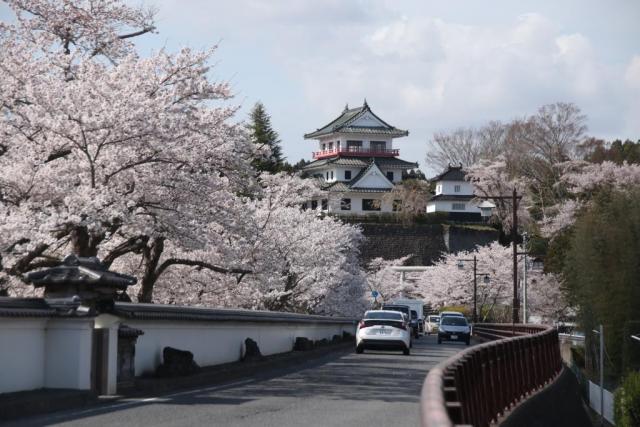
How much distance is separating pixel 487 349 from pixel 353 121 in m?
106

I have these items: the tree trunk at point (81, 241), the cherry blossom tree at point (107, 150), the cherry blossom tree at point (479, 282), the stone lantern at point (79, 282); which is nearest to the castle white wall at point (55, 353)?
the stone lantern at point (79, 282)

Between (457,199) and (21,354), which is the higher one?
(457,199)

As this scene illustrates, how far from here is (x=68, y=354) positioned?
52.0 feet

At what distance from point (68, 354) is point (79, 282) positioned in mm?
1228

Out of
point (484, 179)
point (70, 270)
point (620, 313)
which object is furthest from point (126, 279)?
point (484, 179)

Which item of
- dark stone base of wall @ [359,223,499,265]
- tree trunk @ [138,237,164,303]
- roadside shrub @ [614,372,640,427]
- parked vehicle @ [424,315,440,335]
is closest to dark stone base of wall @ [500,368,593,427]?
roadside shrub @ [614,372,640,427]

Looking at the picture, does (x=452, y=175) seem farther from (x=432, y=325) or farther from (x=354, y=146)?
(x=432, y=325)

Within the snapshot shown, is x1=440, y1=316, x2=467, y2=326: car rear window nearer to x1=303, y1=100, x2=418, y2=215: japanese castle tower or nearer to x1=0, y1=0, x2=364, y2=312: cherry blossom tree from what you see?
x1=0, y1=0, x2=364, y2=312: cherry blossom tree

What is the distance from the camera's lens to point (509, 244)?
102000 mm

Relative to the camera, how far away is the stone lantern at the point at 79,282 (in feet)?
53.9

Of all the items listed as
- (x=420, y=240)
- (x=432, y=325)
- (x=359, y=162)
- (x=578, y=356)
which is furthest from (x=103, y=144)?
(x=359, y=162)

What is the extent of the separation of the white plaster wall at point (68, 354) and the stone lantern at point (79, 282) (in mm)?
474

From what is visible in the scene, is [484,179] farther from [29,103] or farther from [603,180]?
[29,103]

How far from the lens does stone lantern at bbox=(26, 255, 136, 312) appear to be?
1644cm
